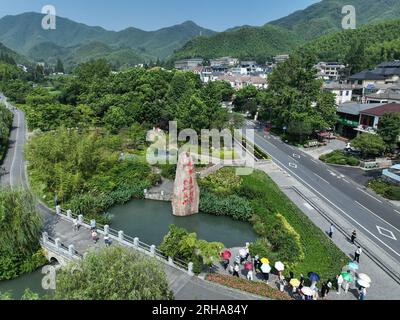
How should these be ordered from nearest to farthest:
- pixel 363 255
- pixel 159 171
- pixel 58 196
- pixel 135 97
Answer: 1. pixel 363 255
2. pixel 58 196
3. pixel 159 171
4. pixel 135 97

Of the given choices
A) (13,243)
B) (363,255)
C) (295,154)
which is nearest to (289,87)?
(295,154)

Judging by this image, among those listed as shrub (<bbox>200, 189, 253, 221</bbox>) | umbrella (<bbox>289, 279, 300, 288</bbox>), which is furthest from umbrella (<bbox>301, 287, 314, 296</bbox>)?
shrub (<bbox>200, 189, 253, 221</bbox>)

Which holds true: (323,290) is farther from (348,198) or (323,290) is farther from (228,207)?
(348,198)

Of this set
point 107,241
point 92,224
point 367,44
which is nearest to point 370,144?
point 107,241

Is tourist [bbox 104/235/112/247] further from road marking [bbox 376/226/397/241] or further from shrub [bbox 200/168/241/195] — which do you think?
road marking [bbox 376/226/397/241]

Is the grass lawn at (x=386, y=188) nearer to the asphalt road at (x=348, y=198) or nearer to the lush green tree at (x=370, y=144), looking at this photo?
the asphalt road at (x=348, y=198)

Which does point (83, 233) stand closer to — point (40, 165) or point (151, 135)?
point (40, 165)
